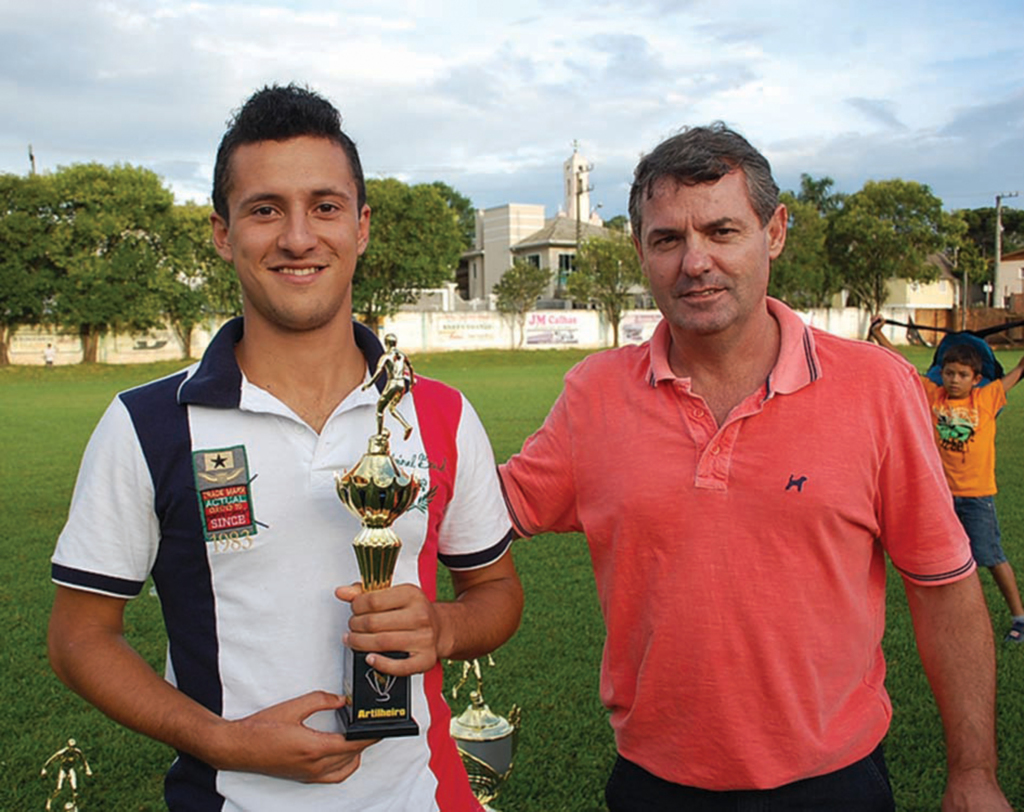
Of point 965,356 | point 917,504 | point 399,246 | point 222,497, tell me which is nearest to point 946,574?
point 917,504

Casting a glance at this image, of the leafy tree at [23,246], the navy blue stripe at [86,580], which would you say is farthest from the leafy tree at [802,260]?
the navy blue stripe at [86,580]

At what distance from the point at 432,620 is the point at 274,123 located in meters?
1.11

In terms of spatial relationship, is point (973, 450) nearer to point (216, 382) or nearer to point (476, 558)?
point (476, 558)

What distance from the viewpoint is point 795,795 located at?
2.27 metres

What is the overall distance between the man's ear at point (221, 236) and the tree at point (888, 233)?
53203 mm

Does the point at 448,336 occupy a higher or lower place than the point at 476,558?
lower

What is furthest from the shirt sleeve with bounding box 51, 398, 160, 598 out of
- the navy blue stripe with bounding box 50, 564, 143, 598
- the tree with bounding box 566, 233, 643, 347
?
the tree with bounding box 566, 233, 643, 347

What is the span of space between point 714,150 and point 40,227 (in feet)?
125

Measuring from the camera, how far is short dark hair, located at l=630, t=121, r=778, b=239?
2412 mm

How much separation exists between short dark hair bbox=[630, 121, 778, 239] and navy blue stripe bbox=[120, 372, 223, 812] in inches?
51.8

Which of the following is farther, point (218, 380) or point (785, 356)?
point (785, 356)

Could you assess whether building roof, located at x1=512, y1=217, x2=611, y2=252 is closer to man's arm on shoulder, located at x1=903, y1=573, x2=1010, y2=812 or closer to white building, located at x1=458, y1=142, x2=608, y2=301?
white building, located at x1=458, y1=142, x2=608, y2=301

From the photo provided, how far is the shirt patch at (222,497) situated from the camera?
1.96 metres

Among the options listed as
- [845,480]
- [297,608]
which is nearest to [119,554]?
[297,608]
